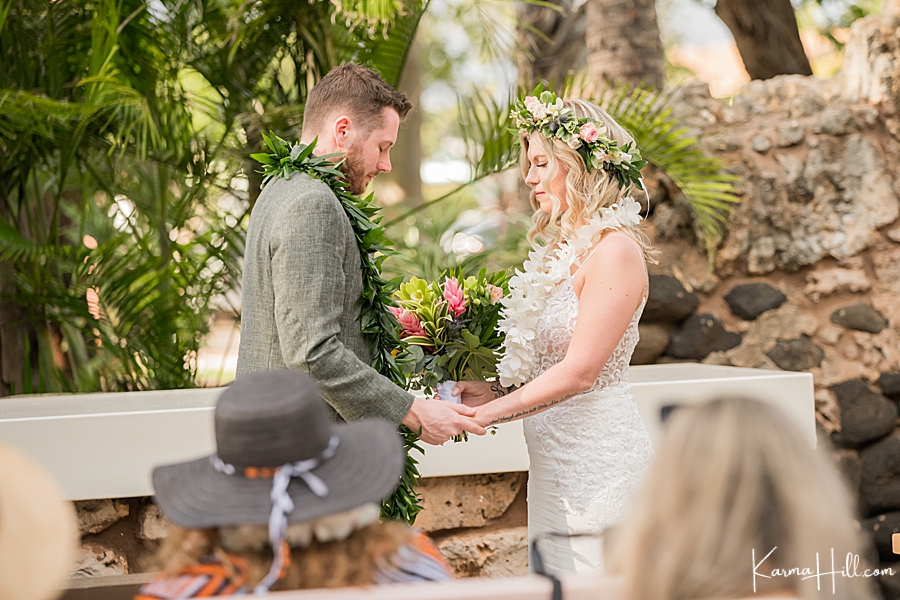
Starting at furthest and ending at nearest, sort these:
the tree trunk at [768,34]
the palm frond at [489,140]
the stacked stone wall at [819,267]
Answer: the tree trunk at [768,34]
the stacked stone wall at [819,267]
the palm frond at [489,140]

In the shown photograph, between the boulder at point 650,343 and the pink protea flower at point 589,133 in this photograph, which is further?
the boulder at point 650,343

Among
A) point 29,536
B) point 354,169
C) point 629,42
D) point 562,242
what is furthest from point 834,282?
point 29,536

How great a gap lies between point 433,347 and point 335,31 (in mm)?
2385

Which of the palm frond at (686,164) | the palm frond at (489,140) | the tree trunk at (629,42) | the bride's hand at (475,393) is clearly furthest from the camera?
the tree trunk at (629,42)

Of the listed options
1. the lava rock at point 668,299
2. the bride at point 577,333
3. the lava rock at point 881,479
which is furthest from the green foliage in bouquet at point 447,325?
the lava rock at point 881,479

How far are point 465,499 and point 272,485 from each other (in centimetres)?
213

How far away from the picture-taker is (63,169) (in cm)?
396

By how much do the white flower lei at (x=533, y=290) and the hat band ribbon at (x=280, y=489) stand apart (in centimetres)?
133

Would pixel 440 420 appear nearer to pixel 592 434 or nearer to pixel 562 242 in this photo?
pixel 592 434

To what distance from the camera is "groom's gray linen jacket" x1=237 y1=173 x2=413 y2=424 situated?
2125 millimetres

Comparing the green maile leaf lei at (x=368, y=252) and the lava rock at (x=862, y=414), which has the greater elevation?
the green maile leaf lei at (x=368, y=252)

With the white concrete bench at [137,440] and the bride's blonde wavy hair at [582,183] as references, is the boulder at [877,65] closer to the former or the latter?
the white concrete bench at [137,440]

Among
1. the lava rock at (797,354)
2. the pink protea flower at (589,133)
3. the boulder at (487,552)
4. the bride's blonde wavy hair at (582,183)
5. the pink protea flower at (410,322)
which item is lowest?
the boulder at (487,552)

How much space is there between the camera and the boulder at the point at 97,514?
2.96 meters
